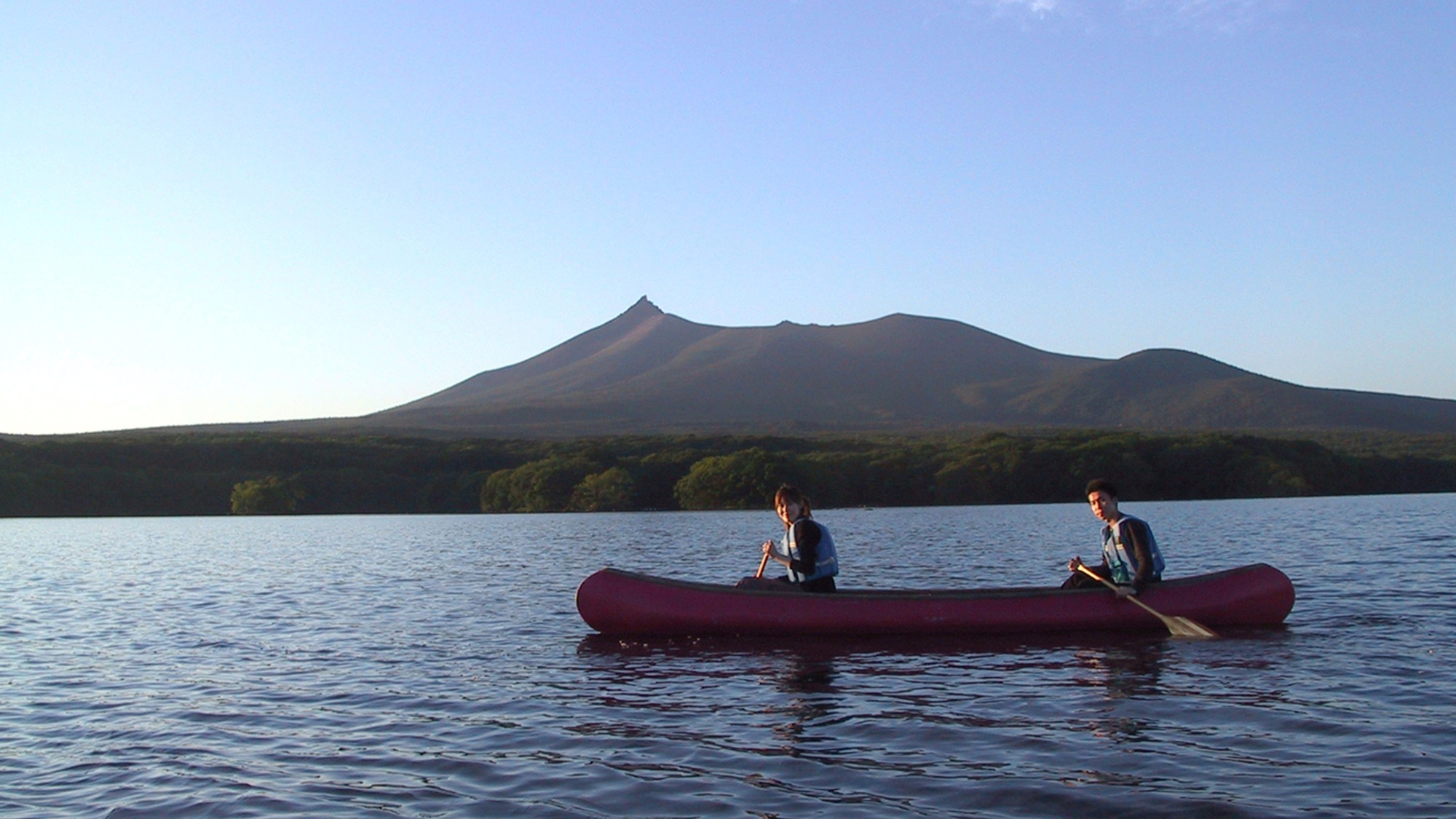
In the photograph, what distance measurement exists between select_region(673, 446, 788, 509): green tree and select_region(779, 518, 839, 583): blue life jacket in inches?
2536

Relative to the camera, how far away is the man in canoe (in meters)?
15.5

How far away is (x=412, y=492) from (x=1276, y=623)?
85954mm

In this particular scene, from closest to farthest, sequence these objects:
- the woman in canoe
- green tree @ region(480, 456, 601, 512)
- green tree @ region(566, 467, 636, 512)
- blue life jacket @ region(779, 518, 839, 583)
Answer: the woman in canoe, blue life jacket @ region(779, 518, 839, 583), green tree @ region(566, 467, 636, 512), green tree @ region(480, 456, 601, 512)

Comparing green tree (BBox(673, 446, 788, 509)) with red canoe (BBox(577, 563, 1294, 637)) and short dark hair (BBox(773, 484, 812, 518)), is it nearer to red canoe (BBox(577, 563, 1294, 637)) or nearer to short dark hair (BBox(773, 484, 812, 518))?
red canoe (BBox(577, 563, 1294, 637))

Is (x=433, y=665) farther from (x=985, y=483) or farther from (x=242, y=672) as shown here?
(x=985, y=483)

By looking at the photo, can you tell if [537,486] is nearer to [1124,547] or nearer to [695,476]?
[695,476]

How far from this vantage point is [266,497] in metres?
90.4

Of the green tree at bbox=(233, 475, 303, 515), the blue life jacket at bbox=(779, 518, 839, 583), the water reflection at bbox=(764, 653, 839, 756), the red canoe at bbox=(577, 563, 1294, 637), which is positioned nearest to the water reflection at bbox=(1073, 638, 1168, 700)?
the red canoe at bbox=(577, 563, 1294, 637)

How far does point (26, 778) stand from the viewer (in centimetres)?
967

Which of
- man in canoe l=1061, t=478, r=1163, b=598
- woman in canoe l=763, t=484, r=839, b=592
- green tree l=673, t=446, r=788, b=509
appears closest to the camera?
man in canoe l=1061, t=478, r=1163, b=598

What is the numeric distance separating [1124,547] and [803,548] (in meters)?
4.06

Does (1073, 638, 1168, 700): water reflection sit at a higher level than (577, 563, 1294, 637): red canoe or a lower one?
lower

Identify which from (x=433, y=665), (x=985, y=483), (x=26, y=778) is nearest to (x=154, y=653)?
(x=433, y=665)

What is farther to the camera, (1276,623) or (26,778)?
Answer: (1276,623)
